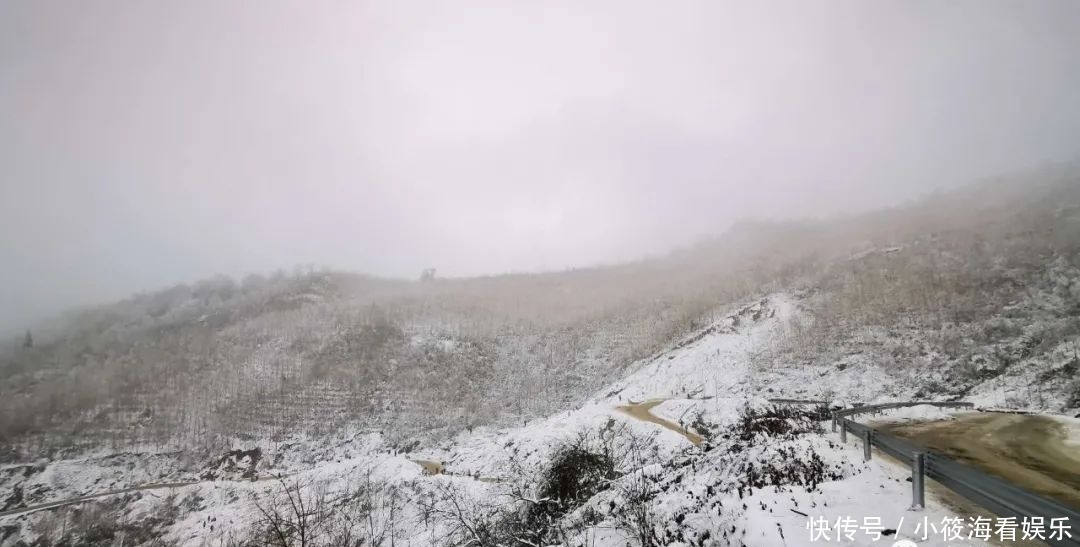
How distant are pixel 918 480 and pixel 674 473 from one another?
9.12 metres

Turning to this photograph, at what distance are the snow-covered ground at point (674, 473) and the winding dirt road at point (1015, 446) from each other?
265 cm

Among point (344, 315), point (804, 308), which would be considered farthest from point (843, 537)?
point (344, 315)

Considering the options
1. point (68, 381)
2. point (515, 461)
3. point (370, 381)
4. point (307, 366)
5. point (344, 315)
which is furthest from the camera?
point (344, 315)

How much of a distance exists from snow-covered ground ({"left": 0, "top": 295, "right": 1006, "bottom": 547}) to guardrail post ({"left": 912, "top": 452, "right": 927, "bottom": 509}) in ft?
0.47

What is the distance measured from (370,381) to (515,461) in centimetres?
7771

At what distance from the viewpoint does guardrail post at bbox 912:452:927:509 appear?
8039mm

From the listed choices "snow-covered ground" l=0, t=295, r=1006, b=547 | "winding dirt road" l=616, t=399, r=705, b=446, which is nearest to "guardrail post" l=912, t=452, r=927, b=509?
"snow-covered ground" l=0, t=295, r=1006, b=547

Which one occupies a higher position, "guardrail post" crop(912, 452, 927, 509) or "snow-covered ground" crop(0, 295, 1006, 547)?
"guardrail post" crop(912, 452, 927, 509)

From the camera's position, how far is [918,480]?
813 cm

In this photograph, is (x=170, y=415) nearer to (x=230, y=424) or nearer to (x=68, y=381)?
(x=230, y=424)

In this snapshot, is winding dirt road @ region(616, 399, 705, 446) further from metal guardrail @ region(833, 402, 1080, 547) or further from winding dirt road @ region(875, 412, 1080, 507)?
metal guardrail @ region(833, 402, 1080, 547)

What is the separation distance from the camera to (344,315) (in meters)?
140

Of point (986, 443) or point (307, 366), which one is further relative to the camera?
point (307, 366)

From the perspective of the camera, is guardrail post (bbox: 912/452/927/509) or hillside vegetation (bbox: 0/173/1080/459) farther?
hillside vegetation (bbox: 0/173/1080/459)
